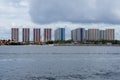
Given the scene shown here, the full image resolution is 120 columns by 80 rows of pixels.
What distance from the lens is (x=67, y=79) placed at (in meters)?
42.0

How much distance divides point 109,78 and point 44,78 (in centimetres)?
837

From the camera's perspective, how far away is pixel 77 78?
42938 mm

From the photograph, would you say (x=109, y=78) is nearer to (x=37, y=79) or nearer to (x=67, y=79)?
(x=67, y=79)

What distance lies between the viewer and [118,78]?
140 ft

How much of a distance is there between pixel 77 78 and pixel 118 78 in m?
5.27

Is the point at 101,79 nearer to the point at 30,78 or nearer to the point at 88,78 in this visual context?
the point at 88,78

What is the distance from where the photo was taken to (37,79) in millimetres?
41719

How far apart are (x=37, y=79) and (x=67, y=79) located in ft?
12.4

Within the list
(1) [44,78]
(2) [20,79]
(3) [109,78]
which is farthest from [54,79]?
(3) [109,78]

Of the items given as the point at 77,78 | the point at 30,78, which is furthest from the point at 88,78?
the point at 30,78

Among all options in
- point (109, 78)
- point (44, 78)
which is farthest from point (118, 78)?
point (44, 78)

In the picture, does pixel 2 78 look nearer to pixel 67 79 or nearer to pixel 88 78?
pixel 67 79

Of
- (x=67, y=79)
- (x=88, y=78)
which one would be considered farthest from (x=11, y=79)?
(x=88, y=78)

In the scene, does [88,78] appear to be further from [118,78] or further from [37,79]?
[37,79]
